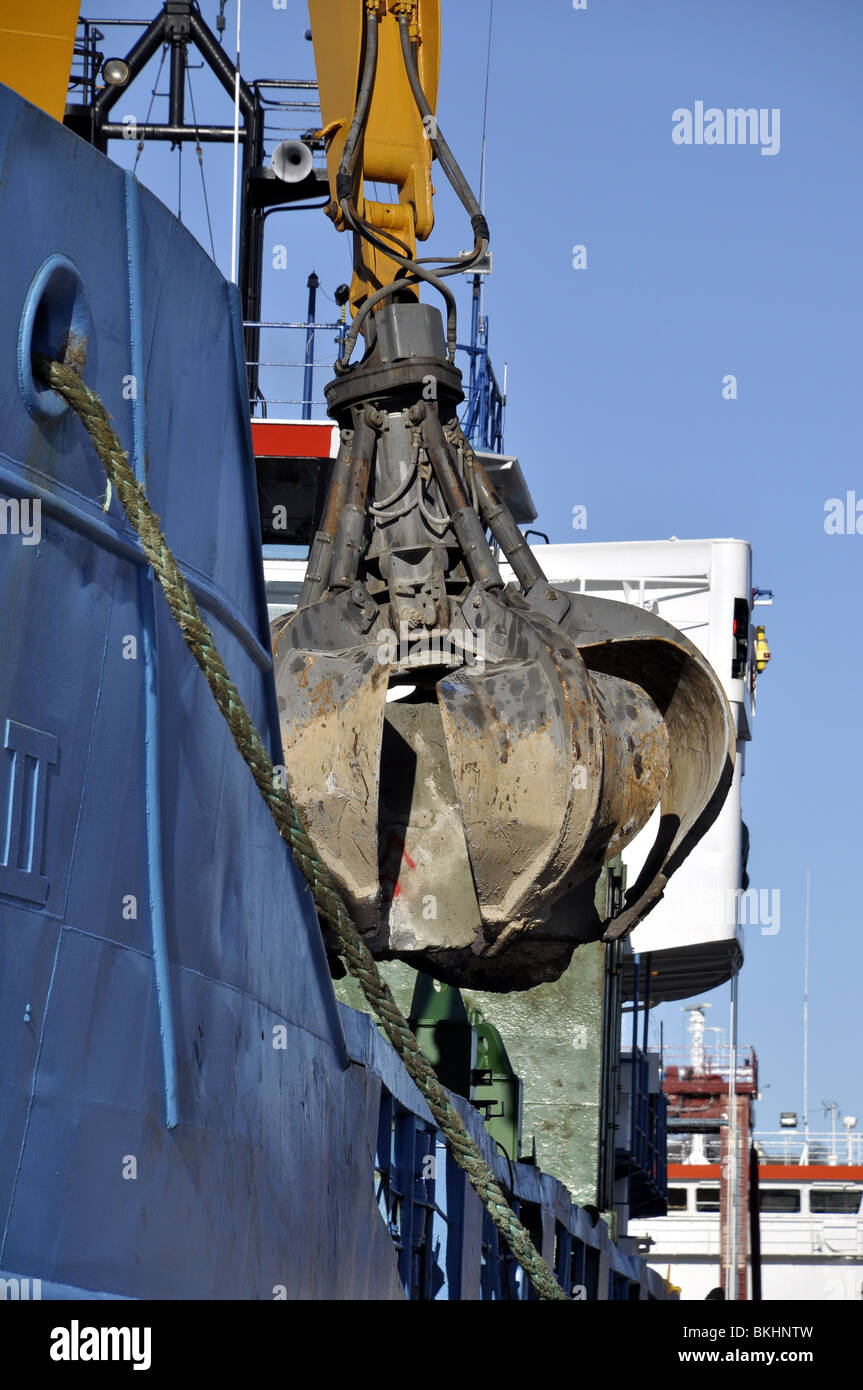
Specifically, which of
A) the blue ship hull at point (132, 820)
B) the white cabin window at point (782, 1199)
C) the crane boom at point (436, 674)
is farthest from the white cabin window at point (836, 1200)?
the blue ship hull at point (132, 820)

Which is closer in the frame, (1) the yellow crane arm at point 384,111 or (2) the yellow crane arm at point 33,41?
(2) the yellow crane arm at point 33,41

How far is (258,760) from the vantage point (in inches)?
188

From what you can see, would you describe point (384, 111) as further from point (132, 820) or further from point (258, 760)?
point (132, 820)

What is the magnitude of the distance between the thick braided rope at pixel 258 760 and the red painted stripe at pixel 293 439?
9432 millimetres

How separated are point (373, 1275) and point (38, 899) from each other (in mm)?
3428

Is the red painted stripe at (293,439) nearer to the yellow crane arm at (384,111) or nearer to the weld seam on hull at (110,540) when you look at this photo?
the yellow crane arm at (384,111)

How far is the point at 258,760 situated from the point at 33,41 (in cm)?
223

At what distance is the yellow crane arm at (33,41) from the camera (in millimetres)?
5246

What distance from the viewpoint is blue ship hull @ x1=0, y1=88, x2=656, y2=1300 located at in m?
4.20

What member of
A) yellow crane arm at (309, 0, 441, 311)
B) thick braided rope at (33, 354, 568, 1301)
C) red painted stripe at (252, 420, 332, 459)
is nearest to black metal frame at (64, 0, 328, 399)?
red painted stripe at (252, 420, 332, 459)

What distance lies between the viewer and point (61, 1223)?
4.16 m

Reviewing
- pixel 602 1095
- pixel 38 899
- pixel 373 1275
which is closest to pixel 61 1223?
pixel 38 899

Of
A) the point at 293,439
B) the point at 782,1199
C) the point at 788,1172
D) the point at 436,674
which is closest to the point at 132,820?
the point at 436,674

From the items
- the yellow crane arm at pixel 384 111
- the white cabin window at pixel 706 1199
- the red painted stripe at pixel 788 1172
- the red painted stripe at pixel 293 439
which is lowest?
the white cabin window at pixel 706 1199
